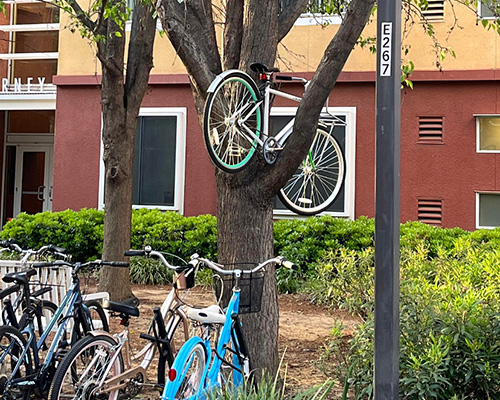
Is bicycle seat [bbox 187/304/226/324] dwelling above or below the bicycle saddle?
below

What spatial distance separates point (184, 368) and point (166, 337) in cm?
50

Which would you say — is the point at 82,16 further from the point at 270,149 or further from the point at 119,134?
the point at 270,149

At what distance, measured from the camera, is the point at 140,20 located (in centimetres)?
952

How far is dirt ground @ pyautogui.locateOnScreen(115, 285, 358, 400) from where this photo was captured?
6.34 metres

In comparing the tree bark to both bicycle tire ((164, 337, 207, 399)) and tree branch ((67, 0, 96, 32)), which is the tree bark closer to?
tree branch ((67, 0, 96, 32))

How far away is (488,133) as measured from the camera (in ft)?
40.7

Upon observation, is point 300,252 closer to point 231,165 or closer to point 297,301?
point 297,301

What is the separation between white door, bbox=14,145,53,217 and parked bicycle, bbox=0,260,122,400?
1376 centimetres

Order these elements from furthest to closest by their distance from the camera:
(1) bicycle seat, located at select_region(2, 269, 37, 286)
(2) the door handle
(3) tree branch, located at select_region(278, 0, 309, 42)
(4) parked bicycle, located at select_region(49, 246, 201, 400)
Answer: (2) the door handle, (3) tree branch, located at select_region(278, 0, 309, 42), (1) bicycle seat, located at select_region(2, 269, 37, 286), (4) parked bicycle, located at select_region(49, 246, 201, 400)

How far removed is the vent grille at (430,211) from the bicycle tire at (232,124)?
7.59m

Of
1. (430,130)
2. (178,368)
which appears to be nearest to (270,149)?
(178,368)

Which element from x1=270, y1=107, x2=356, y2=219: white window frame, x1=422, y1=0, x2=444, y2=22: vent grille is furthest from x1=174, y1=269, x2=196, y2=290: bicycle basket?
x1=422, y1=0, x2=444, y2=22: vent grille

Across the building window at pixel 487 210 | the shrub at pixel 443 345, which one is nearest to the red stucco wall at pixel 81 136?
the building window at pixel 487 210

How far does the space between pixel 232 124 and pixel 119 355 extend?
1967 mm
